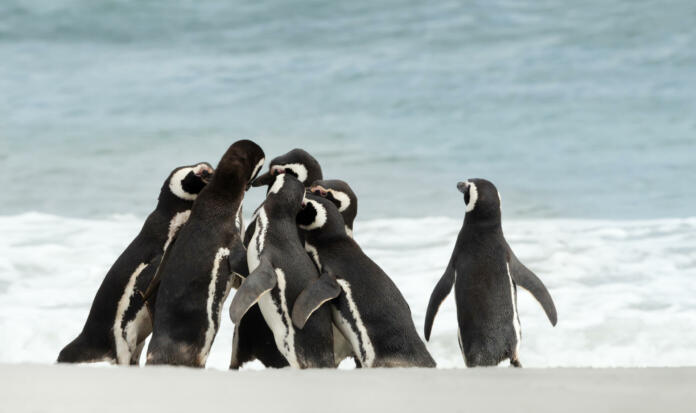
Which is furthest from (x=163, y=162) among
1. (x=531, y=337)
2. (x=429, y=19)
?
(x=531, y=337)

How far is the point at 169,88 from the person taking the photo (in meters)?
18.2

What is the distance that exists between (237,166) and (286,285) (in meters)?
0.46

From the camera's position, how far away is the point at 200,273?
3.44 metres

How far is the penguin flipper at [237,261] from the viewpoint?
11.5ft

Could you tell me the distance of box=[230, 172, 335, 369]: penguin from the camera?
3420 millimetres

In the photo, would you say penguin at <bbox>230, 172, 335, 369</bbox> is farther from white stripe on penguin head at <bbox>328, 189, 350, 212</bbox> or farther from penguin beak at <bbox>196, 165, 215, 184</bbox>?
white stripe on penguin head at <bbox>328, 189, 350, 212</bbox>

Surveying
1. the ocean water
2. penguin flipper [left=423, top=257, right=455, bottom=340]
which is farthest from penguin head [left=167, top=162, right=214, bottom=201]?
the ocean water

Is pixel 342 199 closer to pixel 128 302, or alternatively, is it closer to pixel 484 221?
pixel 484 221

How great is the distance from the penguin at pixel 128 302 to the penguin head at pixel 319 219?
0.41 m

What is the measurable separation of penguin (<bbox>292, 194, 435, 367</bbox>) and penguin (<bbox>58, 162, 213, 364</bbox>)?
51 cm

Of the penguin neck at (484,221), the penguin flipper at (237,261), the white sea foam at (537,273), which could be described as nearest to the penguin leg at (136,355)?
the penguin flipper at (237,261)

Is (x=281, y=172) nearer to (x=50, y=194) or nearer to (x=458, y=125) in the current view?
(x=50, y=194)

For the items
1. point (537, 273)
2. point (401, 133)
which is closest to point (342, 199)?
point (537, 273)

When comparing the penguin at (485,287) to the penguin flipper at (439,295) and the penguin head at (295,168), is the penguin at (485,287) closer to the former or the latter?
the penguin flipper at (439,295)
